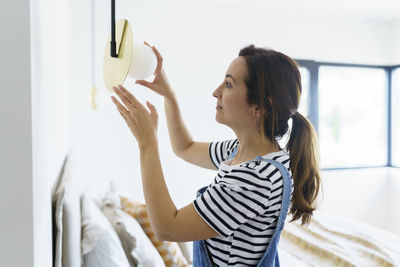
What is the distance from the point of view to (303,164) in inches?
38.4

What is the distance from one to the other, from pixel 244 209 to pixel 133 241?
876 mm

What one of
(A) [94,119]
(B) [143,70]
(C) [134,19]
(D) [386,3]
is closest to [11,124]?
(B) [143,70]

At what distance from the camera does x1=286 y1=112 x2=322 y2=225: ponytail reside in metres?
0.98

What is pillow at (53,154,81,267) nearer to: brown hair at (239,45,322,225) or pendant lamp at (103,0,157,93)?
pendant lamp at (103,0,157,93)

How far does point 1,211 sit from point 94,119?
2520 millimetres

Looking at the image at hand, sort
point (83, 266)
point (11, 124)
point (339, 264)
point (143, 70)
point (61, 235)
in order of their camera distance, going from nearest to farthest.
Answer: point (11, 124)
point (143, 70)
point (61, 235)
point (83, 266)
point (339, 264)

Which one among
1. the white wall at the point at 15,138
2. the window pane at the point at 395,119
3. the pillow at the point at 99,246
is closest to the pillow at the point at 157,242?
the pillow at the point at 99,246

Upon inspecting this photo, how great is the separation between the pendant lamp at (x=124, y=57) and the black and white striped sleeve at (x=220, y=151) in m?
0.47

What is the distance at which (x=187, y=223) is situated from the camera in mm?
813

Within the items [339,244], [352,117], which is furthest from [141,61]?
[352,117]

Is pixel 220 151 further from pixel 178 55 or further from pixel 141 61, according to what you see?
pixel 178 55

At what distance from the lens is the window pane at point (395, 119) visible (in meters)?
4.01

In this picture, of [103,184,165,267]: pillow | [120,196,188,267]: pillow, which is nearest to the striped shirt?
[103,184,165,267]: pillow

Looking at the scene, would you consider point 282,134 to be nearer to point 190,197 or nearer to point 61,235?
point 61,235
